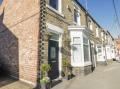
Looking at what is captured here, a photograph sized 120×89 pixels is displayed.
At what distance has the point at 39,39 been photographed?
812 cm

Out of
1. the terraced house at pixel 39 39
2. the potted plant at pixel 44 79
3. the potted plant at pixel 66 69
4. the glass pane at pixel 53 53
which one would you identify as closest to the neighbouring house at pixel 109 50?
the terraced house at pixel 39 39

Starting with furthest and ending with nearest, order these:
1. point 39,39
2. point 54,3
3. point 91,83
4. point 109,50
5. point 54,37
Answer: point 109,50
point 54,3
point 54,37
point 91,83
point 39,39

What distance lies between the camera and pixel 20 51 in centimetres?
934

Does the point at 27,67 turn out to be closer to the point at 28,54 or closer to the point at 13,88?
the point at 28,54

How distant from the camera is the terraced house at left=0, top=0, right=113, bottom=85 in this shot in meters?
8.30

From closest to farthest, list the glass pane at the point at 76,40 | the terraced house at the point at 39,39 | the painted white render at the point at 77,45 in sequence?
the terraced house at the point at 39,39 → the painted white render at the point at 77,45 → the glass pane at the point at 76,40

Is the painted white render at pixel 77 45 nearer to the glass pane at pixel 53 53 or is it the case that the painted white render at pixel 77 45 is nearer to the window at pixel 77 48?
the window at pixel 77 48

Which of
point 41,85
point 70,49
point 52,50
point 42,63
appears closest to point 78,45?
point 70,49

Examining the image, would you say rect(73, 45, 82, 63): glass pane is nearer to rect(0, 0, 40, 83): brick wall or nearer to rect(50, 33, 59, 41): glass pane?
rect(50, 33, 59, 41): glass pane

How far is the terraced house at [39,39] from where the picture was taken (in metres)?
8.30

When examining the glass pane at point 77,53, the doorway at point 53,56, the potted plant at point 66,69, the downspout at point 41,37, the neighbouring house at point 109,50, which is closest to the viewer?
the downspout at point 41,37

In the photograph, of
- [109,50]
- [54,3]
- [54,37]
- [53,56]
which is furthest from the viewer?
[109,50]

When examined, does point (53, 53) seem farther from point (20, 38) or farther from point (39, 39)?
point (20, 38)

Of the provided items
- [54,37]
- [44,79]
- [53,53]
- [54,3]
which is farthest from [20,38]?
[44,79]
